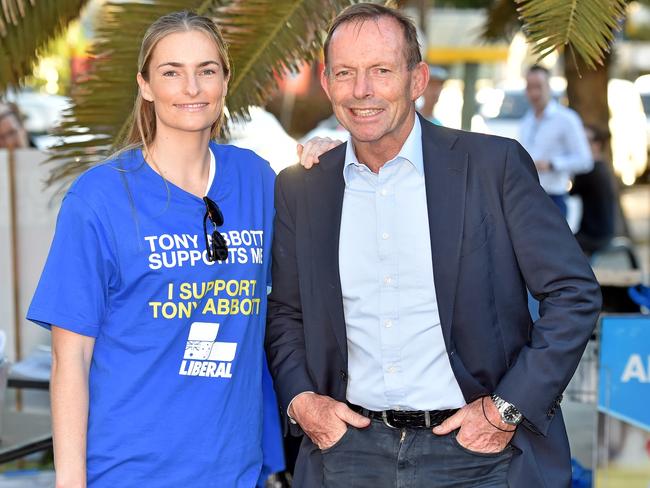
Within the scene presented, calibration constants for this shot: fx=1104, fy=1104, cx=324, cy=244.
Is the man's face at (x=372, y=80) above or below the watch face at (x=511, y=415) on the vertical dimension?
above

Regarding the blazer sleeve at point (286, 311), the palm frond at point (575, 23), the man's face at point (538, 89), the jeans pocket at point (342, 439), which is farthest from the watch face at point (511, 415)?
the man's face at point (538, 89)

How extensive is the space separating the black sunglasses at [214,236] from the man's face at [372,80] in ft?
1.47

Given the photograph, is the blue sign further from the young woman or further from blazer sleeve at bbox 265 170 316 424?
the young woman

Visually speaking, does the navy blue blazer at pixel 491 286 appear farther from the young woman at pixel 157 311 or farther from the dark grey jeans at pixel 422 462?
the young woman at pixel 157 311

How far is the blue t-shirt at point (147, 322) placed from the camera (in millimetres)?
2879

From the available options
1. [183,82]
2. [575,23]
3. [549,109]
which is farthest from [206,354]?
[549,109]

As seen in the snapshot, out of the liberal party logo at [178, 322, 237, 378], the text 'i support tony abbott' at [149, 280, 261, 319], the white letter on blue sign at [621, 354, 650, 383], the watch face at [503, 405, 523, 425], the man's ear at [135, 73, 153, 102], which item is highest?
the man's ear at [135, 73, 153, 102]

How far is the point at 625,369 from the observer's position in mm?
4445

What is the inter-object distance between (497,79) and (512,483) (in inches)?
1286

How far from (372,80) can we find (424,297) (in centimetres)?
63

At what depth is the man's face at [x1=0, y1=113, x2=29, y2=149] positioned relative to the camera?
7.93 m

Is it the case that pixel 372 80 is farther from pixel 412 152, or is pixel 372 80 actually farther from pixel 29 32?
pixel 29 32

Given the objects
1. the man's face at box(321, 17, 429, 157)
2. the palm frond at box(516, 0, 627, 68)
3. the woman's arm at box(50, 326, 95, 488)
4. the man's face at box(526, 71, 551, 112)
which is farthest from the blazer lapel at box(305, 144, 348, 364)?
the man's face at box(526, 71, 551, 112)

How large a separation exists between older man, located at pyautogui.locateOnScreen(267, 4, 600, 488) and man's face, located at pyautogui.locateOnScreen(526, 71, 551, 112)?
21.7 feet
